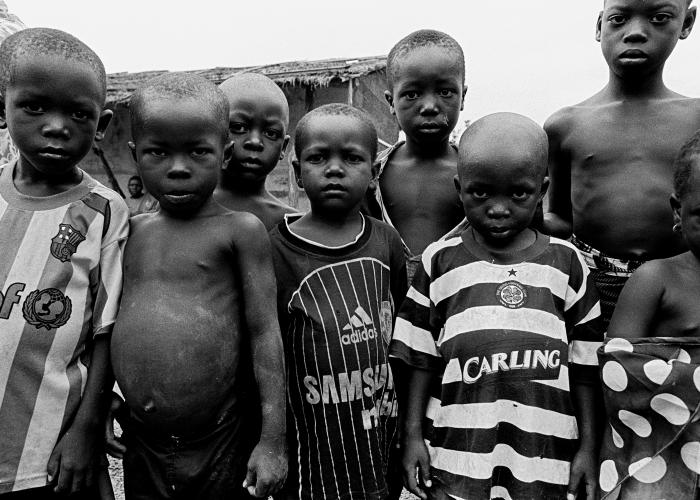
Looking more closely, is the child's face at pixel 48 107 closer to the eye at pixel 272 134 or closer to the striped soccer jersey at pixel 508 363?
the eye at pixel 272 134

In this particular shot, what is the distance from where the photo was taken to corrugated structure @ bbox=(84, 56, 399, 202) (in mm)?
7590

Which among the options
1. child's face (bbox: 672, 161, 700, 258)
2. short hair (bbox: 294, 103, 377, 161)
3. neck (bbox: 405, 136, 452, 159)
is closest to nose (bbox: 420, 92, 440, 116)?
neck (bbox: 405, 136, 452, 159)

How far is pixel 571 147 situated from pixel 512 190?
617 mm

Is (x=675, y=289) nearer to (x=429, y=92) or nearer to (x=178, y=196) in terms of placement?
(x=429, y=92)

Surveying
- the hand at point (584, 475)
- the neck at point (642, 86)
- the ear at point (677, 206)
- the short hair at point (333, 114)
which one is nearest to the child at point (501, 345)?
the hand at point (584, 475)

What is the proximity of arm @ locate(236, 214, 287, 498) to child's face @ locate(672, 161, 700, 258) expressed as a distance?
115cm

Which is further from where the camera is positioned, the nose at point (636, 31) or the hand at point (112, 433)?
the nose at point (636, 31)

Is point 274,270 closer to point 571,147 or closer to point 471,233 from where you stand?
point 471,233

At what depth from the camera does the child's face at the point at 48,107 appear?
164cm

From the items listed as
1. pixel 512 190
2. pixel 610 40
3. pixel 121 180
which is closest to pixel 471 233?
pixel 512 190

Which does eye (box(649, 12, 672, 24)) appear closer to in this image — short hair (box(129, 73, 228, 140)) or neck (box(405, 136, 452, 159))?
neck (box(405, 136, 452, 159))

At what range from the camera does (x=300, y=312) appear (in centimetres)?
188

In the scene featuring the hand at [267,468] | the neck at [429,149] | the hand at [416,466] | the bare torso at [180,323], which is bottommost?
the hand at [416,466]

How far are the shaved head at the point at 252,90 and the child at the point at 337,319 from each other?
0.30m
